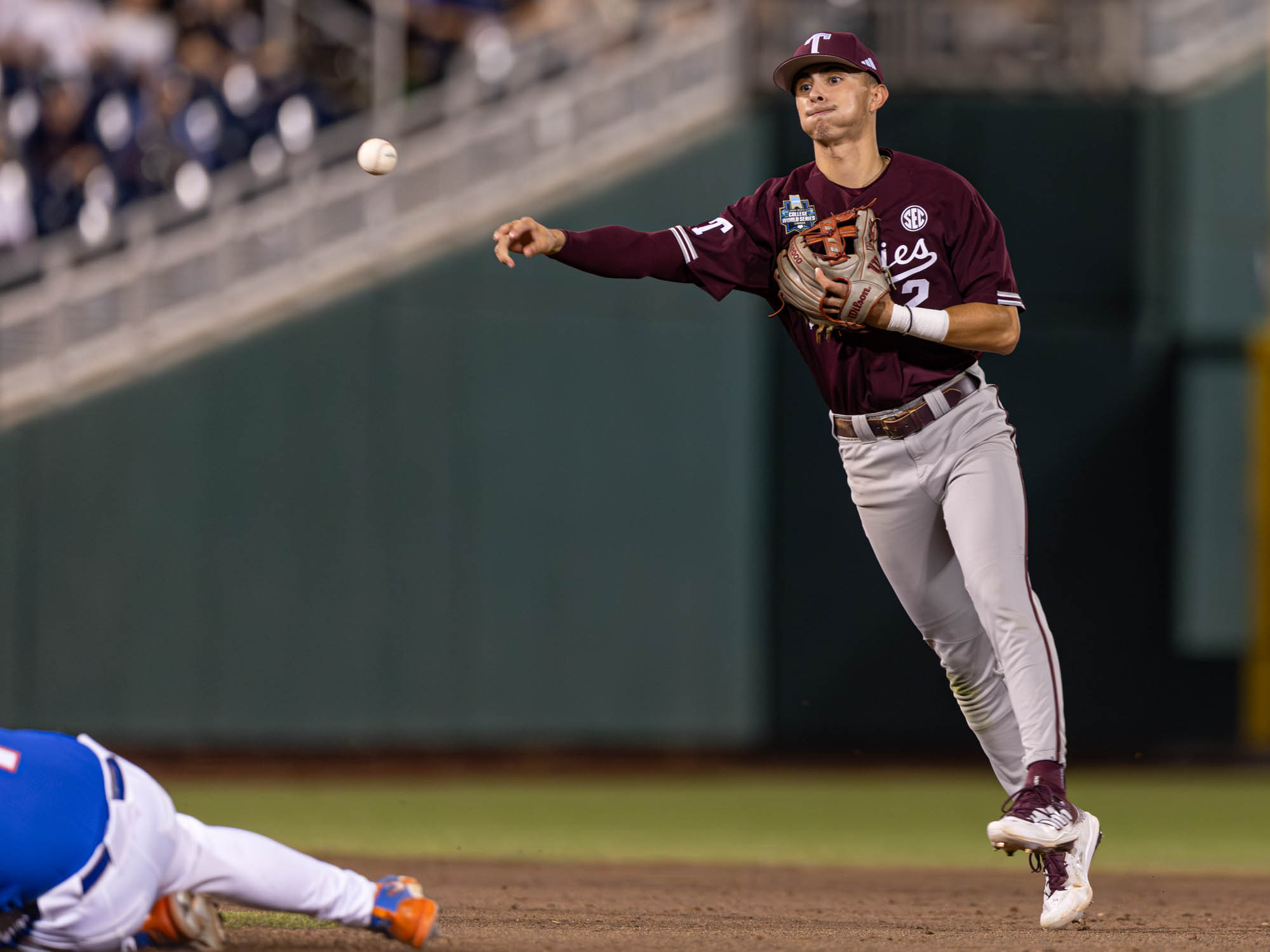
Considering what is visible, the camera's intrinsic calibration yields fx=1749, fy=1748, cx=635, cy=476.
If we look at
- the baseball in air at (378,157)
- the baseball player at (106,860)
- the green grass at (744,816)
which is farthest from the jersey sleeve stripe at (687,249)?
the green grass at (744,816)

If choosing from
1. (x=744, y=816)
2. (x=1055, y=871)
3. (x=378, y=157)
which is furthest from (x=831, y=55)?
(x=744, y=816)

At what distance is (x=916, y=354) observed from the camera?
4738mm

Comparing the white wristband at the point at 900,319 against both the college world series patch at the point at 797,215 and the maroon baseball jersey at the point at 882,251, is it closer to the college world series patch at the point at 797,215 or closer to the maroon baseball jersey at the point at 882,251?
the maroon baseball jersey at the point at 882,251

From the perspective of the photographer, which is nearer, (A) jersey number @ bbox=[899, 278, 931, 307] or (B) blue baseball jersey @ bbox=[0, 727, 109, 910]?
(B) blue baseball jersey @ bbox=[0, 727, 109, 910]

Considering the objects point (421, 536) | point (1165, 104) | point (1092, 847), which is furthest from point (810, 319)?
point (1165, 104)

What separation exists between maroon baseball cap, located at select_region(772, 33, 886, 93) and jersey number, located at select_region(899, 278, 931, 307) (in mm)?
553

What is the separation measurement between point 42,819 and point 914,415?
2.44 meters

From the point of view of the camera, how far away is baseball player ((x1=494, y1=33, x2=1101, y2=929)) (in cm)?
455

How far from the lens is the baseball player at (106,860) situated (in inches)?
135

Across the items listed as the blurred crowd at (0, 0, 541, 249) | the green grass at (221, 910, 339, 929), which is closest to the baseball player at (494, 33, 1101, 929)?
the green grass at (221, 910, 339, 929)

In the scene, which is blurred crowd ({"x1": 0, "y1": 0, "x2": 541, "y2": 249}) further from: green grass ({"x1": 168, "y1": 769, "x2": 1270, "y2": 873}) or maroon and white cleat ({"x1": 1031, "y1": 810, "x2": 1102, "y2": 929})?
maroon and white cleat ({"x1": 1031, "y1": 810, "x2": 1102, "y2": 929})

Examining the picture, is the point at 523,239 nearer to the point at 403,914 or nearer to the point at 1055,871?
the point at 403,914

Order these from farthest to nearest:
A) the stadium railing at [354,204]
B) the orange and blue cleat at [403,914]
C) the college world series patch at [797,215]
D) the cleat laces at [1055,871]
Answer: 1. the stadium railing at [354,204]
2. the college world series patch at [797,215]
3. the cleat laces at [1055,871]
4. the orange and blue cleat at [403,914]

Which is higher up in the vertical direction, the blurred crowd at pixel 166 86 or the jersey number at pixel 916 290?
the blurred crowd at pixel 166 86
